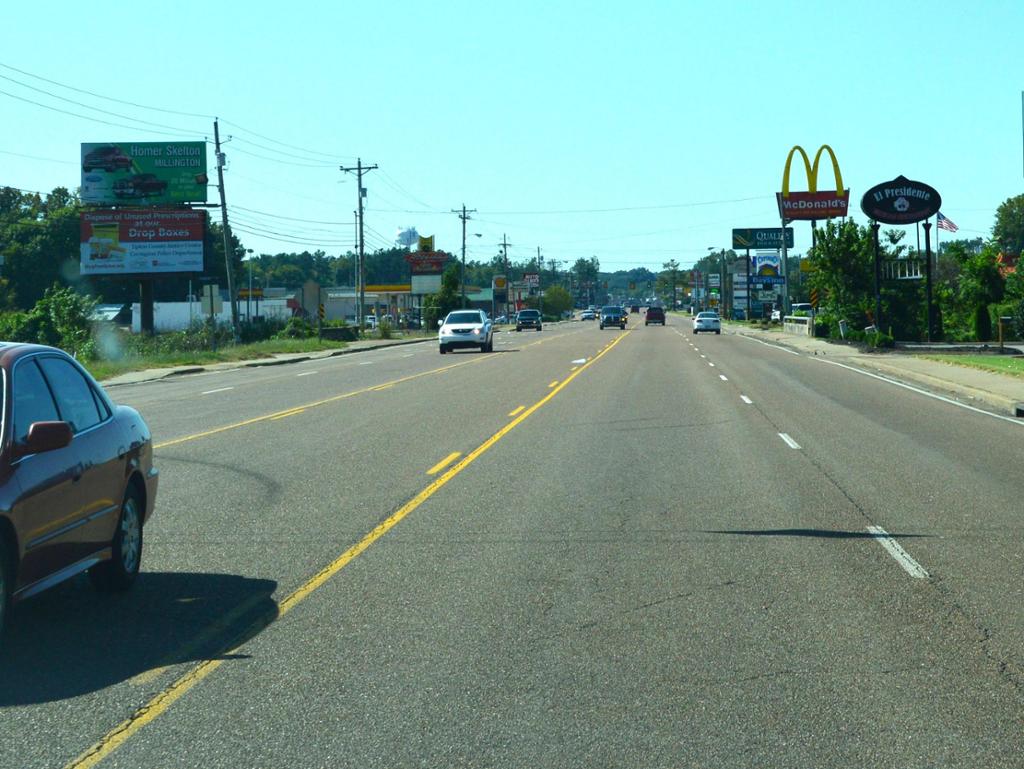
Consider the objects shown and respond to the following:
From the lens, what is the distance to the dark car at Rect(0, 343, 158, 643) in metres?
6.86

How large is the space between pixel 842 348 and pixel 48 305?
37.1 meters

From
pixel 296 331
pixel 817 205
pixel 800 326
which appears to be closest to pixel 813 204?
pixel 817 205

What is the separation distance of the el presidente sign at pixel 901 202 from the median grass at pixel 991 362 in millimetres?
11762

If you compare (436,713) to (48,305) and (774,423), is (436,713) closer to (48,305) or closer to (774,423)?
(774,423)

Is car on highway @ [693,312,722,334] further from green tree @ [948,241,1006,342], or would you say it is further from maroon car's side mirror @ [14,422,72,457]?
maroon car's side mirror @ [14,422,72,457]

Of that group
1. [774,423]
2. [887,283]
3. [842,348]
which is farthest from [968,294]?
[774,423]

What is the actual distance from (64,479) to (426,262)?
136528mm

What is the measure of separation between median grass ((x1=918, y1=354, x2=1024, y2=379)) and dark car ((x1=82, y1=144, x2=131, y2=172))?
4830 cm

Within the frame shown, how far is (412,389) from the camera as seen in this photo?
97.9 ft

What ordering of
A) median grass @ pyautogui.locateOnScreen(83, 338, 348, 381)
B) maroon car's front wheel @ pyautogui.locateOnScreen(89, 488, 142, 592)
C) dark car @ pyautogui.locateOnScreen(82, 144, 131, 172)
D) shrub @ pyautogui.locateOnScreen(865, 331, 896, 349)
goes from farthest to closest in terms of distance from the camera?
dark car @ pyautogui.locateOnScreen(82, 144, 131, 172), shrub @ pyautogui.locateOnScreen(865, 331, 896, 349), median grass @ pyautogui.locateOnScreen(83, 338, 348, 381), maroon car's front wheel @ pyautogui.locateOnScreen(89, 488, 142, 592)

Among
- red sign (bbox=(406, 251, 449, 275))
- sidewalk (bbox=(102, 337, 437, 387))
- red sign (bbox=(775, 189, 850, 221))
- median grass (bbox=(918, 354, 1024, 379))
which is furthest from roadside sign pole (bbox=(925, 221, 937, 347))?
red sign (bbox=(406, 251, 449, 275))

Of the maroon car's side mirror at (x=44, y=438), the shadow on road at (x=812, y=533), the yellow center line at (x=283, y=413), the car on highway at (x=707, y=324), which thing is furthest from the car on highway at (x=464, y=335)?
the maroon car's side mirror at (x=44, y=438)

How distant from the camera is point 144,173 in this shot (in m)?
75.1

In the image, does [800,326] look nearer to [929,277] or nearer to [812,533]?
[929,277]
